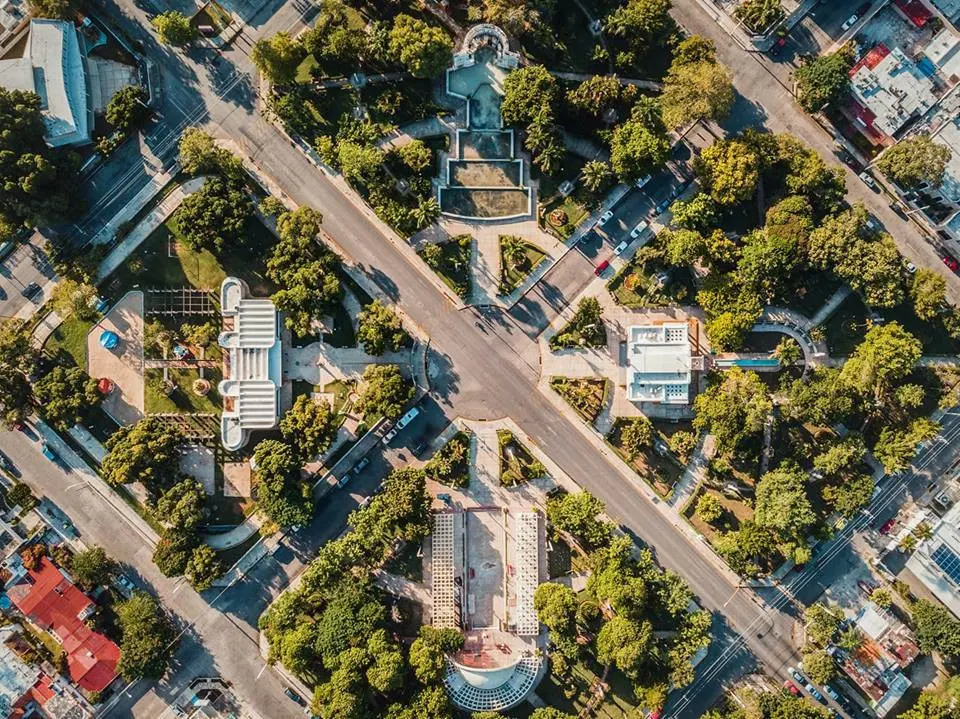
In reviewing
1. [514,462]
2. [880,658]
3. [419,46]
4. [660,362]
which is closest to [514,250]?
[660,362]

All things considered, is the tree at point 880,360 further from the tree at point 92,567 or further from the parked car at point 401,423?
the tree at point 92,567

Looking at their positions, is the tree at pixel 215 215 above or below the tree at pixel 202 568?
above

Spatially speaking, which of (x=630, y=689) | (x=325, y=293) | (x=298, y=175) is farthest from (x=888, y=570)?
(x=298, y=175)

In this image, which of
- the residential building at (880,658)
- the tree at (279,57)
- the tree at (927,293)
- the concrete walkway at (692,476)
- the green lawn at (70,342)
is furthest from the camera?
the concrete walkway at (692,476)

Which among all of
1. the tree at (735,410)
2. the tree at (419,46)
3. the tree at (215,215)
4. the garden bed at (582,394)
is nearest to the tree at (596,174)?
the tree at (419,46)

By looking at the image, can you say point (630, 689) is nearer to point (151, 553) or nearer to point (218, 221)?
point (151, 553)

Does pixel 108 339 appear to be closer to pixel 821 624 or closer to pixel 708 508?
pixel 708 508

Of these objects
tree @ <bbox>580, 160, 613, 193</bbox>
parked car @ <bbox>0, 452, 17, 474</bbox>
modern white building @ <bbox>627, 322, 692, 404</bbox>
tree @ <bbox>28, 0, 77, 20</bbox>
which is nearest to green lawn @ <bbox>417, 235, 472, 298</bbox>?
tree @ <bbox>580, 160, 613, 193</bbox>
